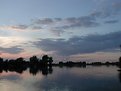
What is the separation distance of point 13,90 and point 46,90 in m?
7.09

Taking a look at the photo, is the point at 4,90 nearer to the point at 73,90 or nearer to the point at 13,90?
the point at 13,90

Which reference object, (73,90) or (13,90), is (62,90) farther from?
(13,90)

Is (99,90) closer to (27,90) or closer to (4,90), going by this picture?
(27,90)

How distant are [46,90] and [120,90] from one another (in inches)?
604

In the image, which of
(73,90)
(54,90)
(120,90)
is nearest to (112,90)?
(120,90)

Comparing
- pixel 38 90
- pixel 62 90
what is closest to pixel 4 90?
pixel 38 90

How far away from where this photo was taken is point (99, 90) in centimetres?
5628

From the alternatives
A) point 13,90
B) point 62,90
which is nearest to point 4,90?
point 13,90

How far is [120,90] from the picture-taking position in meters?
55.4

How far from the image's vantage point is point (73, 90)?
2226 inches

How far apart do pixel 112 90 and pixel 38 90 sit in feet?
50.9

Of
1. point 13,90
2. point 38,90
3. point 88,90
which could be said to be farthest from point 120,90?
point 13,90

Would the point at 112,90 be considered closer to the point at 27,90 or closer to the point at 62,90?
the point at 62,90

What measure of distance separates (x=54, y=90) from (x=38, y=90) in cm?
338
